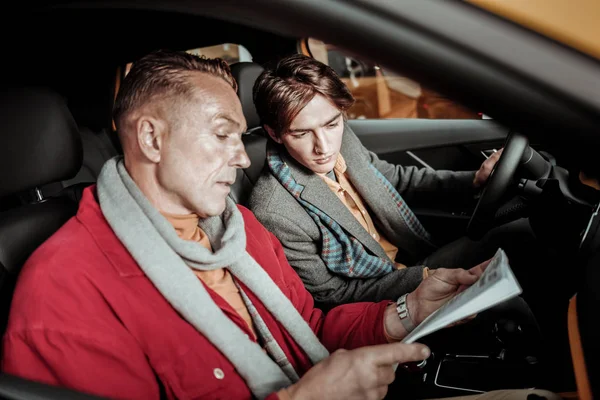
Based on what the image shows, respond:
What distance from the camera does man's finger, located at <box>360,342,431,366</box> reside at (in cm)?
99

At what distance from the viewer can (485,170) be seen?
6.73 feet

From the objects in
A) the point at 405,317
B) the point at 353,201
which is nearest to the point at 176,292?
the point at 405,317

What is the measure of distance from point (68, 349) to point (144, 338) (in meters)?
0.17

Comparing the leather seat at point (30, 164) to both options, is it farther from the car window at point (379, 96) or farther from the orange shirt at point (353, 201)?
the car window at point (379, 96)

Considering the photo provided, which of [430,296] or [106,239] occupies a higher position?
[106,239]

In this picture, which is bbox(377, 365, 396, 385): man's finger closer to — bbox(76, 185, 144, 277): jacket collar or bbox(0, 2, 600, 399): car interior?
bbox(0, 2, 600, 399): car interior

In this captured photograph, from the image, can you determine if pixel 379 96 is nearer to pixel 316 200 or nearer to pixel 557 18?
pixel 316 200

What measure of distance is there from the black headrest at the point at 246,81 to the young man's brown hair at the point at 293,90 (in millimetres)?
543

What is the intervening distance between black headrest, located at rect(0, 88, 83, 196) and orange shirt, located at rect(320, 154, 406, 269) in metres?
0.87

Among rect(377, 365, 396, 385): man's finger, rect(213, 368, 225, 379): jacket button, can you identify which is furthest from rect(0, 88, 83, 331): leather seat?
rect(377, 365, 396, 385): man's finger

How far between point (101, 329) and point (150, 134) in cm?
44

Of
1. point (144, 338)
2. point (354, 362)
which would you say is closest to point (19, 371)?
point (144, 338)

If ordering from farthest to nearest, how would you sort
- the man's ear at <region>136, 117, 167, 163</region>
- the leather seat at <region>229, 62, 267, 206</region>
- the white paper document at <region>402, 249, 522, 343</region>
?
the leather seat at <region>229, 62, 267, 206</region> < the man's ear at <region>136, 117, 167, 163</region> < the white paper document at <region>402, 249, 522, 343</region>

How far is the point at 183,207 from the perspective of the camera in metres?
1.21
